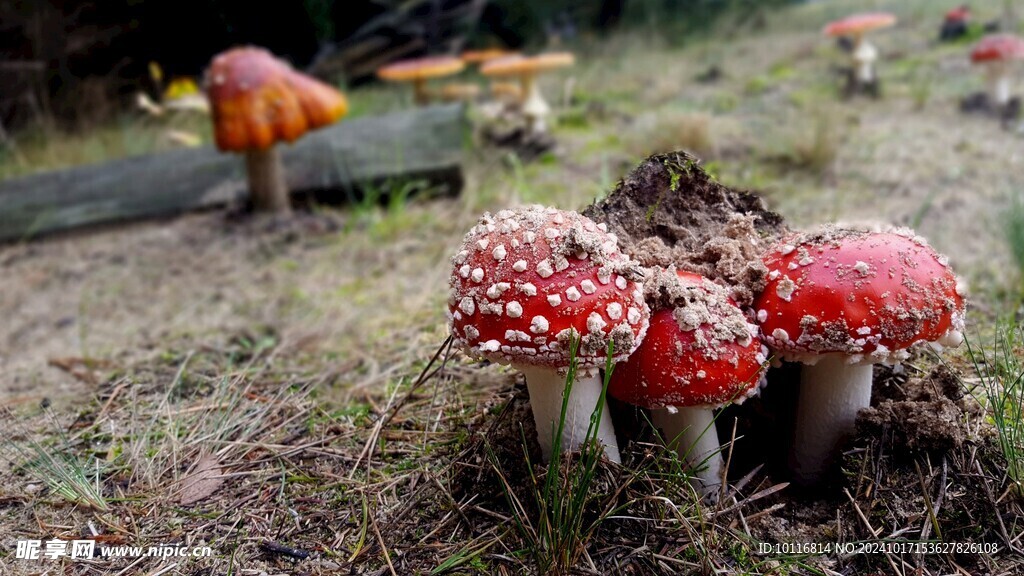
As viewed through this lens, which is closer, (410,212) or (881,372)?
(881,372)

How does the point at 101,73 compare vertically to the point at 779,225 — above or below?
above

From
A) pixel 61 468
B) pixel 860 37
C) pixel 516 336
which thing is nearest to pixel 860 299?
pixel 516 336

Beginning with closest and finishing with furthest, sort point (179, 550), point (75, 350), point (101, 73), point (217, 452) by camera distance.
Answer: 1. point (179, 550)
2. point (217, 452)
3. point (75, 350)
4. point (101, 73)

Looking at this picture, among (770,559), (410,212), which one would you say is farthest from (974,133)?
(770,559)

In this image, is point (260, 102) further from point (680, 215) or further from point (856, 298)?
point (856, 298)

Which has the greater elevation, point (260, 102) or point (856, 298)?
point (260, 102)

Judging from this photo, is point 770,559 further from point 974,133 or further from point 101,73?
point 101,73
